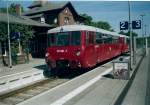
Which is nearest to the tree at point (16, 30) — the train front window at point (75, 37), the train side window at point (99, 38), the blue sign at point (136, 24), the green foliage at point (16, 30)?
the green foliage at point (16, 30)

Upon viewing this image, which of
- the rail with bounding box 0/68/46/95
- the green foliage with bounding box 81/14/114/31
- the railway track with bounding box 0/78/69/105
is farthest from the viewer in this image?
the green foliage with bounding box 81/14/114/31

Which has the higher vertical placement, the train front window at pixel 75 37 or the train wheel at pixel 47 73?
the train front window at pixel 75 37

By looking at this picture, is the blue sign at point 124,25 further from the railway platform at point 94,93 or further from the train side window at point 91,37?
the railway platform at point 94,93

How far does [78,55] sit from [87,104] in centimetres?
749

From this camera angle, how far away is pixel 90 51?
1830cm

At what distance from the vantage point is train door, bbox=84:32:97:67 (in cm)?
1758

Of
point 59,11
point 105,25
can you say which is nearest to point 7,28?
point 59,11

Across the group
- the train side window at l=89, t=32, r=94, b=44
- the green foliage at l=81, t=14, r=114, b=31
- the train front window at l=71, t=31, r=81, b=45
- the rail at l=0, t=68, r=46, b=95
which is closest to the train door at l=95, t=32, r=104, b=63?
the train side window at l=89, t=32, r=94, b=44

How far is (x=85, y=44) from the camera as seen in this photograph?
680 inches

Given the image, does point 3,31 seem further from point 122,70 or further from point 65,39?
point 122,70

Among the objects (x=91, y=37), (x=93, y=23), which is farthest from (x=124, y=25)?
(x=93, y=23)

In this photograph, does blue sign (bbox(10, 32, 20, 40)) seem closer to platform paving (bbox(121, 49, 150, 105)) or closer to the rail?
the rail

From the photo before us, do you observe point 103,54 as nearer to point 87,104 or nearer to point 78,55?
point 78,55

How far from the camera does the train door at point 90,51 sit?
17575 millimetres
